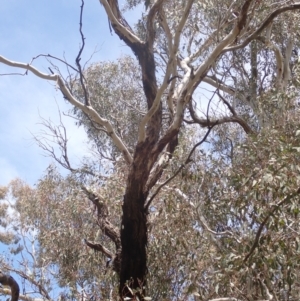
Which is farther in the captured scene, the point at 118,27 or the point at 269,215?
the point at 118,27

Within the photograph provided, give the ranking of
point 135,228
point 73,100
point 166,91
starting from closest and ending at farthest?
point 135,228, point 73,100, point 166,91

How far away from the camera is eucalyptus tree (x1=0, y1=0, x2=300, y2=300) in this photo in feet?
12.9

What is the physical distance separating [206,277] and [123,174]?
1.78 meters

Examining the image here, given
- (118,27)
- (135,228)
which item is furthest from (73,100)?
(135,228)

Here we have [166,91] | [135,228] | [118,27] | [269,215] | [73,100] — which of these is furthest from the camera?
[166,91]

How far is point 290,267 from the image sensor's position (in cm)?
308

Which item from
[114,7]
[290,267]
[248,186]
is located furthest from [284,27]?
[290,267]

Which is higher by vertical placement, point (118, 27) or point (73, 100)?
point (118, 27)

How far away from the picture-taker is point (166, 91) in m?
5.86

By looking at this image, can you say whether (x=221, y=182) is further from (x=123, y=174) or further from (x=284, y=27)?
(x=284, y=27)

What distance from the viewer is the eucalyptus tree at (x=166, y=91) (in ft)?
12.9

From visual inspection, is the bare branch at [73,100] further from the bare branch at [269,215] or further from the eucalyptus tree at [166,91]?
the bare branch at [269,215]

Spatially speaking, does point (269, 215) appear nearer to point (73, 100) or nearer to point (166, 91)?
point (73, 100)

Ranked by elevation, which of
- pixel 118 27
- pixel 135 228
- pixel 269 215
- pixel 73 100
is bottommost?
pixel 269 215
